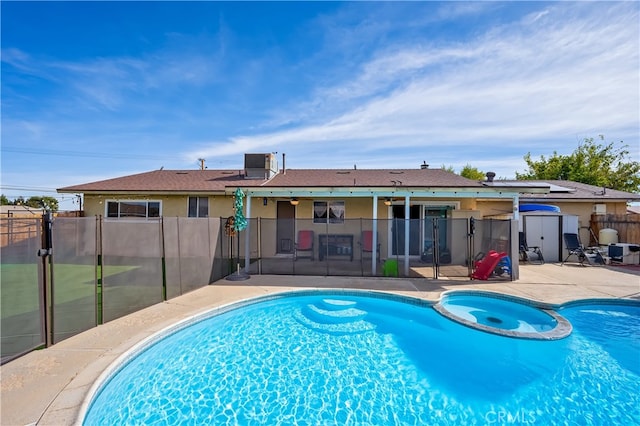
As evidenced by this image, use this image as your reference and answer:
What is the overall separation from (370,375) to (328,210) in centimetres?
853

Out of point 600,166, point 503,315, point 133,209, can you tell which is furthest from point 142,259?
point 600,166

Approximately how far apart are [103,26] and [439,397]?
11.5 meters

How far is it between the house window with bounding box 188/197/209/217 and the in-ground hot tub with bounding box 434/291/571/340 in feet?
31.7

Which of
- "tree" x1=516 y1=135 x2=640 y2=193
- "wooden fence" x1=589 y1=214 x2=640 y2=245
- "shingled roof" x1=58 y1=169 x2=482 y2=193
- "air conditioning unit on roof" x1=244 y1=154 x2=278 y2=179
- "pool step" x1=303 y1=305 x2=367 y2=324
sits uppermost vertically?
"tree" x1=516 y1=135 x2=640 y2=193

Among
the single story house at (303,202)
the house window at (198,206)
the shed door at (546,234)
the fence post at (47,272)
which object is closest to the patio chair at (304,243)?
the single story house at (303,202)

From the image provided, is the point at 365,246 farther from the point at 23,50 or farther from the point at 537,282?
the point at 23,50

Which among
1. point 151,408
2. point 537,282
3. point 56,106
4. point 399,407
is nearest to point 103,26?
point 56,106

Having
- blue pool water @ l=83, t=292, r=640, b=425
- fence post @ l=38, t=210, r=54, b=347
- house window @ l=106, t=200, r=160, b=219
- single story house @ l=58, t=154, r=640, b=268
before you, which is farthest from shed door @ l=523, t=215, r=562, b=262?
house window @ l=106, t=200, r=160, b=219

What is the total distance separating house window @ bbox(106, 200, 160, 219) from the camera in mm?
12430

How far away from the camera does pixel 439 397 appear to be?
391 centimetres

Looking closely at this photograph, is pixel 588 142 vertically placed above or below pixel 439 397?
above

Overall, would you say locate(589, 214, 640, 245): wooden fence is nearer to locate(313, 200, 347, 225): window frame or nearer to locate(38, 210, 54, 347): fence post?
locate(313, 200, 347, 225): window frame

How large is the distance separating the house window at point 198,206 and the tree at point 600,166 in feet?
105

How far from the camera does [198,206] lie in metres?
12.5
